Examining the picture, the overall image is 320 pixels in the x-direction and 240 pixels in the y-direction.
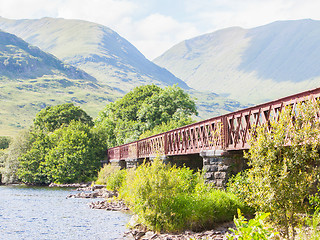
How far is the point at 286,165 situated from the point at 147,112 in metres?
48.9

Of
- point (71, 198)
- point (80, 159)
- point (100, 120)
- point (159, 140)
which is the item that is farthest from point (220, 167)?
point (100, 120)

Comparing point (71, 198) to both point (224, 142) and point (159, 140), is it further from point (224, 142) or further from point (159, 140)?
point (224, 142)

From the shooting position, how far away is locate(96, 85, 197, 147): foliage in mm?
57938

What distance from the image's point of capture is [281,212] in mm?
11250

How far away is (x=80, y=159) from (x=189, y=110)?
1819cm

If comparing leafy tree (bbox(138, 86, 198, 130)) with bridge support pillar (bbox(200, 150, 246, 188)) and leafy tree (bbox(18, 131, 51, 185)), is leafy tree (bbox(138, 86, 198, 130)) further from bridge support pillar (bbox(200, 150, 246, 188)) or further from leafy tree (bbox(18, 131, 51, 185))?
bridge support pillar (bbox(200, 150, 246, 188))

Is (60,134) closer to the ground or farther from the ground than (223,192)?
farther from the ground

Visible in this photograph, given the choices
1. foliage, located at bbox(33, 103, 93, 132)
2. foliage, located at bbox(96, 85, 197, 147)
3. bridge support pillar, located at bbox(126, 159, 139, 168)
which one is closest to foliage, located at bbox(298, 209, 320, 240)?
bridge support pillar, located at bbox(126, 159, 139, 168)

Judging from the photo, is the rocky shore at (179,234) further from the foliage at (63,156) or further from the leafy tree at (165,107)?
the foliage at (63,156)

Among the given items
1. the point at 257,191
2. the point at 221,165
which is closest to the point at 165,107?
the point at 221,165

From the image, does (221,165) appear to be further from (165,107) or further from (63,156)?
(63,156)

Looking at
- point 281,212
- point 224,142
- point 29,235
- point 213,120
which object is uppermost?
point 213,120

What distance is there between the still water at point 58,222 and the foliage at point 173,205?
1.95 metres

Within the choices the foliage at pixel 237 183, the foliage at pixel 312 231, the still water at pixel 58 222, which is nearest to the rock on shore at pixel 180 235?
the still water at pixel 58 222
